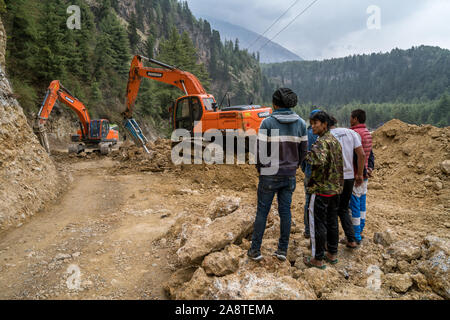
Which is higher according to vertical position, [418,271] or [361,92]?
[361,92]

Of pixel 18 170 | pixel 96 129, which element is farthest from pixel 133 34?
pixel 18 170

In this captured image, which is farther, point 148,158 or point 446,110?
point 446,110

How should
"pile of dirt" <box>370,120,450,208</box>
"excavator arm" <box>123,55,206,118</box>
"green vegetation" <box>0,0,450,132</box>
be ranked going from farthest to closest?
"green vegetation" <box>0,0,450,132</box> → "excavator arm" <box>123,55,206,118</box> → "pile of dirt" <box>370,120,450,208</box>

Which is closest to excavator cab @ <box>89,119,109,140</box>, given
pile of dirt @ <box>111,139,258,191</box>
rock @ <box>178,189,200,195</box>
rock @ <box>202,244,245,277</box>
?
pile of dirt @ <box>111,139,258,191</box>

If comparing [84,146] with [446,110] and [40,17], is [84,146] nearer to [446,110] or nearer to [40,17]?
[40,17]

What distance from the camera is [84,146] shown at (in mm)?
13789

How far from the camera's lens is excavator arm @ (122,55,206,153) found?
939cm

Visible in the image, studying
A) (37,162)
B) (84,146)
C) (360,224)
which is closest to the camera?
(360,224)

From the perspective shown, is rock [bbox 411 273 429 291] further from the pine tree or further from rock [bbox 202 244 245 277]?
the pine tree

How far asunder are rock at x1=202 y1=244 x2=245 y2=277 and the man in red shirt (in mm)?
1699

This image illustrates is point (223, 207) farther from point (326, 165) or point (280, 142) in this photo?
point (326, 165)

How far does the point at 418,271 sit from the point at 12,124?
7.34 m
